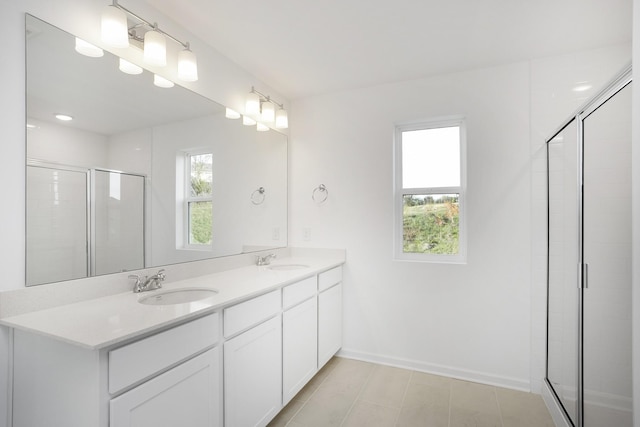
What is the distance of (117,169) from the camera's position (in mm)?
1668

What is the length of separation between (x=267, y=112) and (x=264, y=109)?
0.11 ft

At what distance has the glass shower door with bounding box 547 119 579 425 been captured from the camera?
1840 millimetres

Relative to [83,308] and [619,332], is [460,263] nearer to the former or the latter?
[619,332]

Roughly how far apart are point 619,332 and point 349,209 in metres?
1.96

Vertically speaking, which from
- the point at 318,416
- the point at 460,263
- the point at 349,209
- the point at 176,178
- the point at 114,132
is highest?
the point at 114,132

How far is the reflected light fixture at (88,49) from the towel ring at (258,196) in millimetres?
1413

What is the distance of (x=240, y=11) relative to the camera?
1904mm

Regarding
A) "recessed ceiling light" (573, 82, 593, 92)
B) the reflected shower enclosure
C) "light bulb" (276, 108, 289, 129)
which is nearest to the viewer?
the reflected shower enclosure

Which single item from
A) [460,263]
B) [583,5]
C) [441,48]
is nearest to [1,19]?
[441,48]

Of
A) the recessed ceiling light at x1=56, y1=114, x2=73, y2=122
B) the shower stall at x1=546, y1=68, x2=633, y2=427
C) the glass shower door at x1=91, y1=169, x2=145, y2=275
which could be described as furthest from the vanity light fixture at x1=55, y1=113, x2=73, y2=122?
the shower stall at x1=546, y1=68, x2=633, y2=427

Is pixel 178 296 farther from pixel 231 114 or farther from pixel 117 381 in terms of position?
pixel 231 114

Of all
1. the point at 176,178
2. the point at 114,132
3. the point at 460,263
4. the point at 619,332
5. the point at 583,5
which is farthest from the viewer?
the point at 460,263

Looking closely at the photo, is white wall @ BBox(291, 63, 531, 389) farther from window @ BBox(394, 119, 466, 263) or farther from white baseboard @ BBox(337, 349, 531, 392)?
window @ BBox(394, 119, 466, 263)

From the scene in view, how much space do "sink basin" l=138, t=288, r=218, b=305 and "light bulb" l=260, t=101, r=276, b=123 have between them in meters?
1.56
